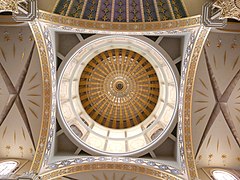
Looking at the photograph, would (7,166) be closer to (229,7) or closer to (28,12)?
(28,12)

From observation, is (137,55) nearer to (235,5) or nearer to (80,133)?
(80,133)

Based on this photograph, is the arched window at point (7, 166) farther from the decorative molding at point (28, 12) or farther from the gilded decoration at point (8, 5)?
the gilded decoration at point (8, 5)

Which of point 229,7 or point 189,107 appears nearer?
point 229,7

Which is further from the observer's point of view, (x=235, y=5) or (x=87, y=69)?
(x=87, y=69)

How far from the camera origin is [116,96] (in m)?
13.3

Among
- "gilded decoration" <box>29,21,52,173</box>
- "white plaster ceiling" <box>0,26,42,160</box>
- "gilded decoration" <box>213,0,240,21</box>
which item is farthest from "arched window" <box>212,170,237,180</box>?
"white plaster ceiling" <box>0,26,42,160</box>

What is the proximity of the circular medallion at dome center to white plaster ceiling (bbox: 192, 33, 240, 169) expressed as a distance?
308 cm

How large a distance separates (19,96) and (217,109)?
842 centimetres

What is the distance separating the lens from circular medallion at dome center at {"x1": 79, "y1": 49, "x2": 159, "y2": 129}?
41.3 ft

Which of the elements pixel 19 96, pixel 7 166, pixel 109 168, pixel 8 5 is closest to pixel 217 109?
pixel 109 168

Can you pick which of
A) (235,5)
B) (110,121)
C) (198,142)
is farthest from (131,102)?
(235,5)

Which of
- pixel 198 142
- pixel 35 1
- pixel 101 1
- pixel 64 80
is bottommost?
pixel 198 142

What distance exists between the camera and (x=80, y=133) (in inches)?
473

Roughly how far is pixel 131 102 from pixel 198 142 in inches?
175
